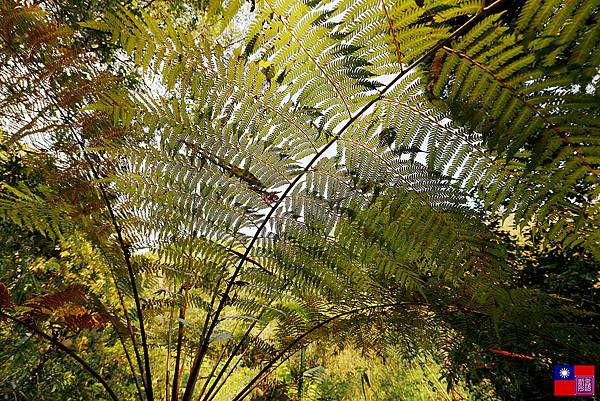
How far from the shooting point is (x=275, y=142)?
831mm

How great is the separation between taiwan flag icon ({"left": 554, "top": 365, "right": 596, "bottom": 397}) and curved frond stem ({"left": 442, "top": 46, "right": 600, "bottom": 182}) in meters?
1.36

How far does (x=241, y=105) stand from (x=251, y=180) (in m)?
0.25

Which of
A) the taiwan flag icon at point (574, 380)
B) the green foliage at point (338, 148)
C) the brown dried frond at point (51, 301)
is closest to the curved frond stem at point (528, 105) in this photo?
the green foliage at point (338, 148)

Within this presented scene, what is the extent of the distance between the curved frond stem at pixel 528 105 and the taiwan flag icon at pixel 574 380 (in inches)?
53.7

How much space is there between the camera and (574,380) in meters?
1.47

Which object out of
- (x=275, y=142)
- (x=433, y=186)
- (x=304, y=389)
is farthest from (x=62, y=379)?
(x=433, y=186)

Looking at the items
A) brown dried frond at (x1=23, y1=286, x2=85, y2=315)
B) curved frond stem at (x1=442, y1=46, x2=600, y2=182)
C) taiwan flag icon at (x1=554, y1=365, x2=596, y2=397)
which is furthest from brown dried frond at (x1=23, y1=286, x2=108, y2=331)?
taiwan flag icon at (x1=554, y1=365, x2=596, y2=397)

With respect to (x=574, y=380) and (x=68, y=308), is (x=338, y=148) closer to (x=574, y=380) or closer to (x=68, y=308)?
(x=68, y=308)

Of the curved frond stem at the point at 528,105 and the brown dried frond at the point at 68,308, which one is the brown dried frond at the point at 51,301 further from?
the curved frond stem at the point at 528,105

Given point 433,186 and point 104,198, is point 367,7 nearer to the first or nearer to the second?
point 433,186

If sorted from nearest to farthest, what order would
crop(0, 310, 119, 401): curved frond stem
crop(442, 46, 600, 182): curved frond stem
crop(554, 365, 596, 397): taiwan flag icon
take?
crop(442, 46, 600, 182): curved frond stem → crop(0, 310, 119, 401): curved frond stem → crop(554, 365, 596, 397): taiwan flag icon

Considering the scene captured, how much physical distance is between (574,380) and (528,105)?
5.32 feet

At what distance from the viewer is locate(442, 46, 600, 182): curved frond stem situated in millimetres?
477

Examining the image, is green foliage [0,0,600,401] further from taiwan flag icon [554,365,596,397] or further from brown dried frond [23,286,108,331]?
taiwan flag icon [554,365,596,397]
